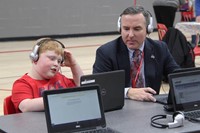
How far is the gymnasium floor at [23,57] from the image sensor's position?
28.7 feet

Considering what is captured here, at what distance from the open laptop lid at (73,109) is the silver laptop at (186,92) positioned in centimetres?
58

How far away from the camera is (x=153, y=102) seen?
13.0ft

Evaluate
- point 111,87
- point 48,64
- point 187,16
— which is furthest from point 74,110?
point 187,16

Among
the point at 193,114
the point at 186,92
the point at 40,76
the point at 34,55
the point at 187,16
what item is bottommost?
the point at 187,16

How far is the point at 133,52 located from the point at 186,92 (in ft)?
2.71

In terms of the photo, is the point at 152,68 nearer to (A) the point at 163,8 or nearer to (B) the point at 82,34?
(A) the point at 163,8

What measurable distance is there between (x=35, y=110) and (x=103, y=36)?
11620 millimetres

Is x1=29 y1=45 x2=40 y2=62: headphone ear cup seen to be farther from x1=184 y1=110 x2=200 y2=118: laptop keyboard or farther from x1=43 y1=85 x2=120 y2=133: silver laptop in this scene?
x1=184 y1=110 x2=200 y2=118: laptop keyboard

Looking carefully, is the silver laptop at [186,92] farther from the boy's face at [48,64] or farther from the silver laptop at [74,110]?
the boy's face at [48,64]

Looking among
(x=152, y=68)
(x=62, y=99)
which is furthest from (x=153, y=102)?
(x=62, y=99)

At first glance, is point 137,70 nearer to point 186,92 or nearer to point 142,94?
point 142,94

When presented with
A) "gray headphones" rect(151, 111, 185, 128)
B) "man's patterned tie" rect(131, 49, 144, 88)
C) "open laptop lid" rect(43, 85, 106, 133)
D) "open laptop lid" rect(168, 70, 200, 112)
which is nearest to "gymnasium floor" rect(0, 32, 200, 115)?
"man's patterned tie" rect(131, 49, 144, 88)

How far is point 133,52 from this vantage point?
14.1ft

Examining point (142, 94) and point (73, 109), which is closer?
point (73, 109)
